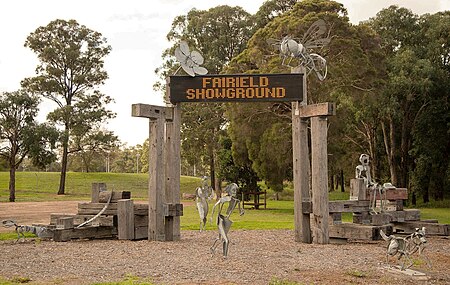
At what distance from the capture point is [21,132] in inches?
1583

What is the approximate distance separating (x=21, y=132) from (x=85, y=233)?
29.3 metres

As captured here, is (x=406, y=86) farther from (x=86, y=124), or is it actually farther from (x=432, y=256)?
(x=86, y=124)

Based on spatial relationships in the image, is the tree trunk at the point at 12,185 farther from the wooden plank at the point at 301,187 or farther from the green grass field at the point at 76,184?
the wooden plank at the point at 301,187

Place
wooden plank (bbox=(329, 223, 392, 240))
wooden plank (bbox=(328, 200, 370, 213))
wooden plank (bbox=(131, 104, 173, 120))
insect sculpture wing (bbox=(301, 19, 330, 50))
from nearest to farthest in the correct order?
wooden plank (bbox=(329, 223, 392, 240)) < wooden plank (bbox=(131, 104, 173, 120)) < wooden plank (bbox=(328, 200, 370, 213)) < insect sculpture wing (bbox=(301, 19, 330, 50))

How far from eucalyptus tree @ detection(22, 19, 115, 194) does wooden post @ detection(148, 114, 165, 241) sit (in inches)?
1419

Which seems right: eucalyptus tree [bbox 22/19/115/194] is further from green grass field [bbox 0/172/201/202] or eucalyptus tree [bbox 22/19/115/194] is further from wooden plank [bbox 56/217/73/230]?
wooden plank [bbox 56/217/73/230]

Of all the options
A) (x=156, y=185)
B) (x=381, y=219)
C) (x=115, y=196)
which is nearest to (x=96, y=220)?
(x=115, y=196)

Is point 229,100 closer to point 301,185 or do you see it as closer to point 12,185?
point 301,185

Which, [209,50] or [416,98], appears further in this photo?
[209,50]

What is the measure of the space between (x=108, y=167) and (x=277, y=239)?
89.6 metres

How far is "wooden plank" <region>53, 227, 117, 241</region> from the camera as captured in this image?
43.4 ft

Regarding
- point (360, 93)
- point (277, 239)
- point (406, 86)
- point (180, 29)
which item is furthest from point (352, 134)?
point (277, 239)

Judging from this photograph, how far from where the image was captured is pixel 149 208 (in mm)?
13438

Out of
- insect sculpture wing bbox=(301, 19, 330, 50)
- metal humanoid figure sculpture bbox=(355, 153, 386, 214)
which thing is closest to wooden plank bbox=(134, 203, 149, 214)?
metal humanoid figure sculpture bbox=(355, 153, 386, 214)
